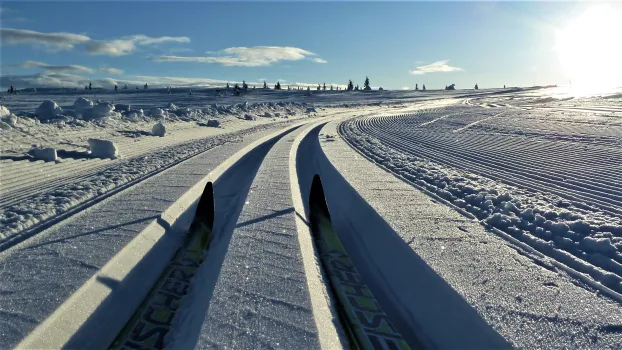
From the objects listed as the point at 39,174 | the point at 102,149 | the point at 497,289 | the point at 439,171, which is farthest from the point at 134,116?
the point at 497,289

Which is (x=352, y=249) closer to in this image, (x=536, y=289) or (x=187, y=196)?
(x=536, y=289)

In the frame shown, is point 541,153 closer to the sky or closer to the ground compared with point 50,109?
closer to the ground

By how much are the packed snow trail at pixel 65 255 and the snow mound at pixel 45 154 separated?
4.06m

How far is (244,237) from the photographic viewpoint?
5.12 meters

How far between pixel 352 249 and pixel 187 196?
10.7 feet

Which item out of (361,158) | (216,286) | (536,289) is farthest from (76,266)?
(361,158)

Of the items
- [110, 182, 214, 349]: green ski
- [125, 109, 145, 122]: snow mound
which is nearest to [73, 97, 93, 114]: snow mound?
[125, 109, 145, 122]: snow mound

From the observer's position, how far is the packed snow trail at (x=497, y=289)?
305 centimetres

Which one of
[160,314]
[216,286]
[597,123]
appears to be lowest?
[160,314]

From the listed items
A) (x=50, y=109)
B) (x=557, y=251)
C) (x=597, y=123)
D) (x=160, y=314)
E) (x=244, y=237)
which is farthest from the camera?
(x=597, y=123)

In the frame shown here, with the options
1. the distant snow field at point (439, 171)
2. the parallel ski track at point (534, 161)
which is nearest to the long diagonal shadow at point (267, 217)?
the distant snow field at point (439, 171)

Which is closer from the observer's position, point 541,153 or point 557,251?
point 557,251

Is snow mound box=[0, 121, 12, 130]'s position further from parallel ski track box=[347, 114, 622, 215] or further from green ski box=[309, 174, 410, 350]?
parallel ski track box=[347, 114, 622, 215]

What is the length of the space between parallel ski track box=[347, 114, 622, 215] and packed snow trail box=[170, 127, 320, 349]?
468 centimetres
